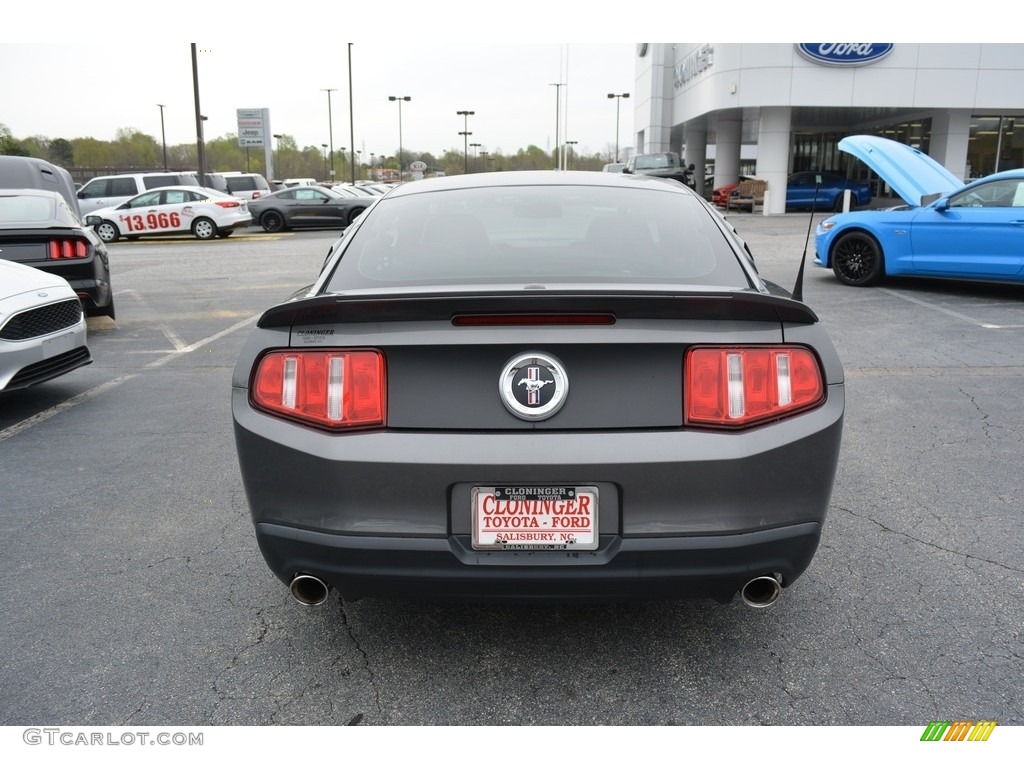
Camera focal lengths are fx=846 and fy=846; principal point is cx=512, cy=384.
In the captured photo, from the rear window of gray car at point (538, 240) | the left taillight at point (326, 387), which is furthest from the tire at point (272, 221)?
the left taillight at point (326, 387)

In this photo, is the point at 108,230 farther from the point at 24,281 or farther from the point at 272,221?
the point at 24,281

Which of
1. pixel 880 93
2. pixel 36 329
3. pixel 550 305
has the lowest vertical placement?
pixel 36 329

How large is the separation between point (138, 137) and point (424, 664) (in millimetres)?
115441

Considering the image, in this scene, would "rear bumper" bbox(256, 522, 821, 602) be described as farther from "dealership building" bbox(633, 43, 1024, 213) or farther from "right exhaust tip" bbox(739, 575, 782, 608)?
"dealership building" bbox(633, 43, 1024, 213)

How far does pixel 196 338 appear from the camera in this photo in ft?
28.5

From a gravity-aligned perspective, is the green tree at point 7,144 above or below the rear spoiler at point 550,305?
above

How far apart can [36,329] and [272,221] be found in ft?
71.8

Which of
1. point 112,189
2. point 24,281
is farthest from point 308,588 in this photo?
point 112,189

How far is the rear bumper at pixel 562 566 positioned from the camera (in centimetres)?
236

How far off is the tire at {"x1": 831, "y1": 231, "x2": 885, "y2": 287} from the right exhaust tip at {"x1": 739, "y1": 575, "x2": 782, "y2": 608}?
30.8 ft

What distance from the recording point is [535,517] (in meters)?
2.36

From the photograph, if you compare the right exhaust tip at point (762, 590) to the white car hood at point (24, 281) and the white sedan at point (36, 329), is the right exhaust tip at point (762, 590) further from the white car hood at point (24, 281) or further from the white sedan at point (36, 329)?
the white car hood at point (24, 281)

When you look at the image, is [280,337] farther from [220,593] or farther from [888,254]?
[888,254]

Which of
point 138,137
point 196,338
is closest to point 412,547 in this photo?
point 196,338
